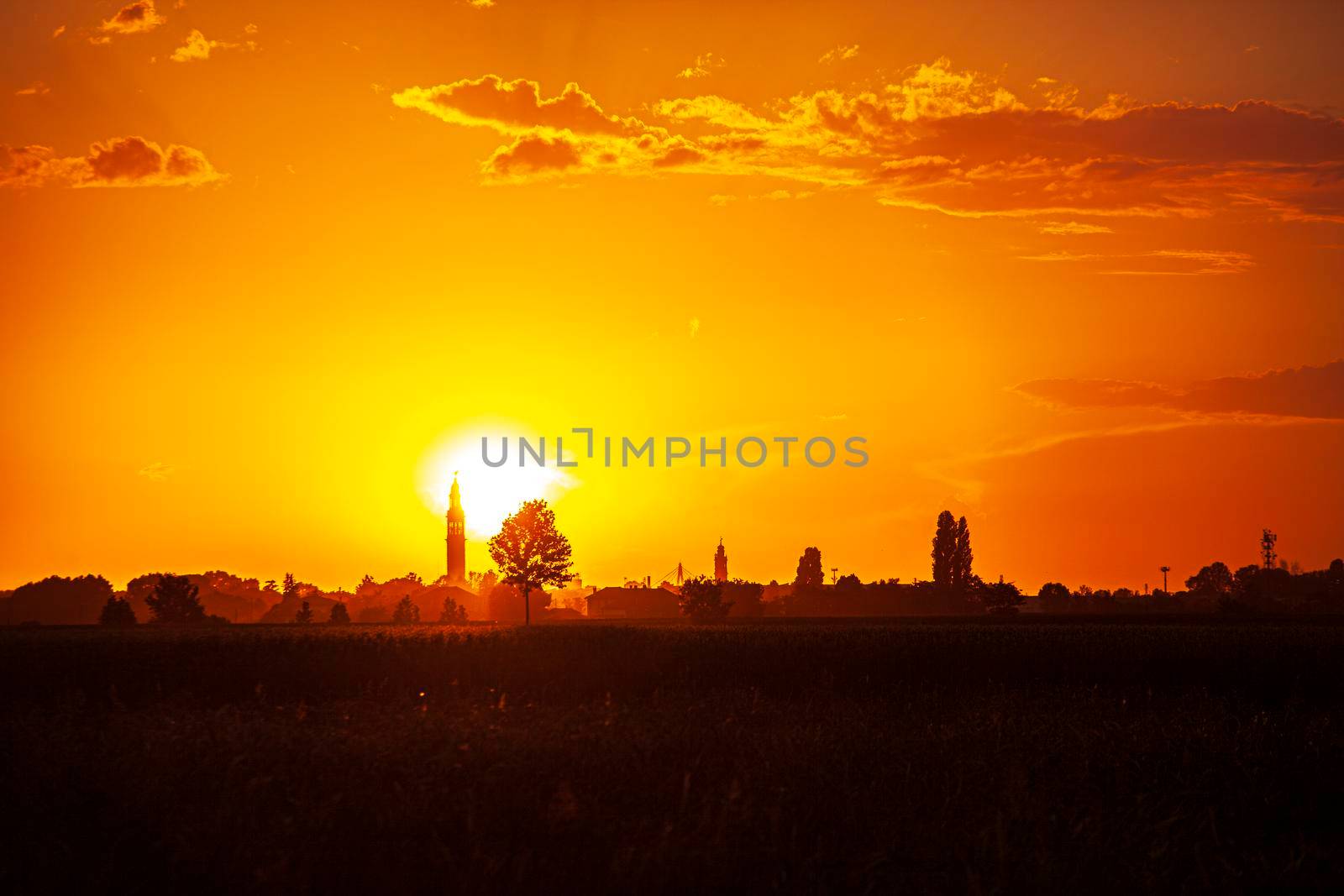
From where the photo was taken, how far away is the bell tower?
19388 centimetres

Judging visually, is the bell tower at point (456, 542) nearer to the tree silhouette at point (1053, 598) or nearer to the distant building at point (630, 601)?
the distant building at point (630, 601)

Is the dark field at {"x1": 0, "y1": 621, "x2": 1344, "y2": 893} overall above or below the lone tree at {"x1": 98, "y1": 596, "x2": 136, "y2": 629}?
below

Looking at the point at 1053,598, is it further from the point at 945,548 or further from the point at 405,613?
the point at 405,613

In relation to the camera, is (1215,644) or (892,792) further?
(1215,644)

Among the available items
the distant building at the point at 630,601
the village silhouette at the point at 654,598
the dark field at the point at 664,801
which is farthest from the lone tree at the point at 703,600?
the dark field at the point at 664,801

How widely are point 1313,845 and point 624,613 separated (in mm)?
160973

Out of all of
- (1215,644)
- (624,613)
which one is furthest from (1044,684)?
(624,613)

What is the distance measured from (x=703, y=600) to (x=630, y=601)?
65.0 m

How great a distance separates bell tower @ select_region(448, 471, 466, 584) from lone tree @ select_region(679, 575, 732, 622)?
89519mm

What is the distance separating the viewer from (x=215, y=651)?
37.2 m

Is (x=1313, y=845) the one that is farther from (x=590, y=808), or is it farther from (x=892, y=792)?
(x=590, y=808)

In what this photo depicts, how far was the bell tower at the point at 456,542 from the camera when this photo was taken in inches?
7633

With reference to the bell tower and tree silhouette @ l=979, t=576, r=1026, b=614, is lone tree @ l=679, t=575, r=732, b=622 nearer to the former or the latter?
tree silhouette @ l=979, t=576, r=1026, b=614

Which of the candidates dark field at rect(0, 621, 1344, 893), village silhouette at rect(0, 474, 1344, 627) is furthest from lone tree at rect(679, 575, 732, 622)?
dark field at rect(0, 621, 1344, 893)
